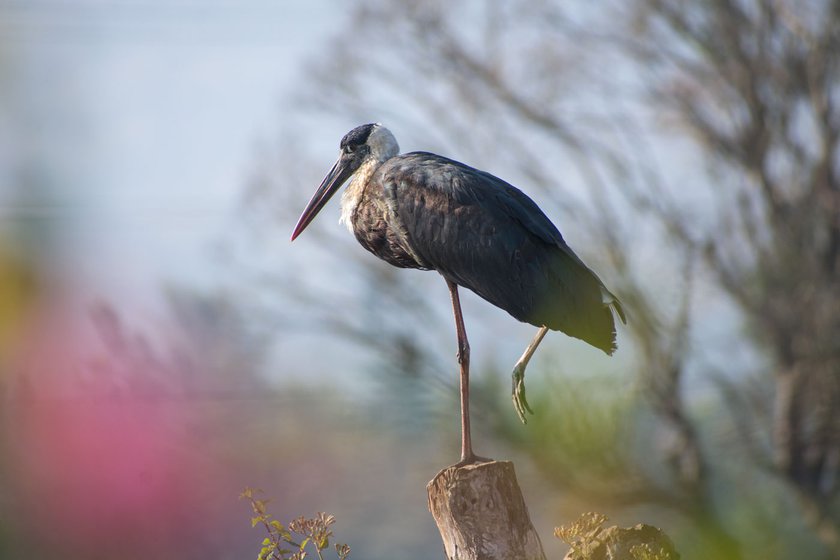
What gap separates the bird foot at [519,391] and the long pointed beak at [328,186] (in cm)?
142

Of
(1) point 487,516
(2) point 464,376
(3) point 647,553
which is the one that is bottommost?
(3) point 647,553

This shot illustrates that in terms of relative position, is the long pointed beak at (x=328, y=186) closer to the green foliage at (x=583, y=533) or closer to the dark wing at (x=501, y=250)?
the dark wing at (x=501, y=250)

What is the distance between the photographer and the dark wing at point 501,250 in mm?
5629

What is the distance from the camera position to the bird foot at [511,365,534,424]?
5.71 m

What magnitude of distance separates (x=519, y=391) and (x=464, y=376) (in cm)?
36

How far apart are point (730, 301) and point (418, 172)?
446 inches

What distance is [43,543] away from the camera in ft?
28.7

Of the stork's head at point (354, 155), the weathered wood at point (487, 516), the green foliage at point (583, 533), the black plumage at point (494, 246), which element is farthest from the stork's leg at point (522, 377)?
the stork's head at point (354, 155)

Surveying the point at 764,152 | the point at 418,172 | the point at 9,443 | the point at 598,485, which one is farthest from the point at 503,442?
the point at 418,172

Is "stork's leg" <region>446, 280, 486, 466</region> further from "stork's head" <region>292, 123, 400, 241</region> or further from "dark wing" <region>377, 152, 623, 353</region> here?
"stork's head" <region>292, 123, 400, 241</region>

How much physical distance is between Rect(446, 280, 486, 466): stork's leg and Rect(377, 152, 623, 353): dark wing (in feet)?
0.53

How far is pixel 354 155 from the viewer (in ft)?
21.7

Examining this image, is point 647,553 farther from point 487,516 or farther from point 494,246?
point 494,246

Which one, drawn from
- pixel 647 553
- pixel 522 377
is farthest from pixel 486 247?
pixel 647 553
